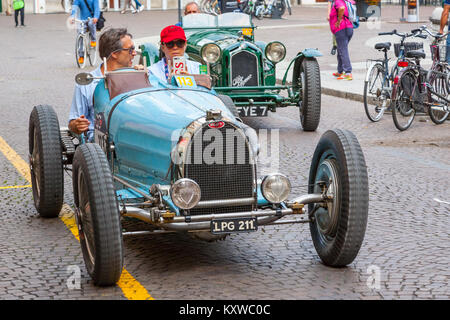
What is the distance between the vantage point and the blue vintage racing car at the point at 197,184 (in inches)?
201

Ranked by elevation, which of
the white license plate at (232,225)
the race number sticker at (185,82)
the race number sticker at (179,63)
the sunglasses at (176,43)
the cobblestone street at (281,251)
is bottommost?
the cobblestone street at (281,251)

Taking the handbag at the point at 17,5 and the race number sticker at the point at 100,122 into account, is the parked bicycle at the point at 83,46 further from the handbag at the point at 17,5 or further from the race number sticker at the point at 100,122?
the handbag at the point at 17,5

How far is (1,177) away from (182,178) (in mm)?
3782

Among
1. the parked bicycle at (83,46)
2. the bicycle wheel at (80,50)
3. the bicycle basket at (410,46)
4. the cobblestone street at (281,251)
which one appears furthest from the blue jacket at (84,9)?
the cobblestone street at (281,251)

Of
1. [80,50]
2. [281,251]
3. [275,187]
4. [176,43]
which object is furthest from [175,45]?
[80,50]

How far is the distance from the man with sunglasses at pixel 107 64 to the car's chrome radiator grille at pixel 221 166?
5.38ft

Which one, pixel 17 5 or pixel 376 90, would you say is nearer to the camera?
pixel 376 90

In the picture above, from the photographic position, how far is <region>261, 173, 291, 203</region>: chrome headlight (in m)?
5.29

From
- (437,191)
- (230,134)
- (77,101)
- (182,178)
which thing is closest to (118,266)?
(182,178)

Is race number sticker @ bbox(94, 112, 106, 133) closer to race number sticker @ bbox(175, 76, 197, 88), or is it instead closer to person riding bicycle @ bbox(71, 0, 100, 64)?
race number sticker @ bbox(175, 76, 197, 88)

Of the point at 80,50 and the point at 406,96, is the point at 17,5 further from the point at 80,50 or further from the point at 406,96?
the point at 406,96

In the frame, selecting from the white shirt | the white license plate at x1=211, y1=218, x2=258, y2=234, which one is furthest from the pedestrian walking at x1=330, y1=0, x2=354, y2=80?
the white license plate at x1=211, y1=218, x2=258, y2=234

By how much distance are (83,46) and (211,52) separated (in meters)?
7.85

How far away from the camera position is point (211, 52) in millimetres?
11523
